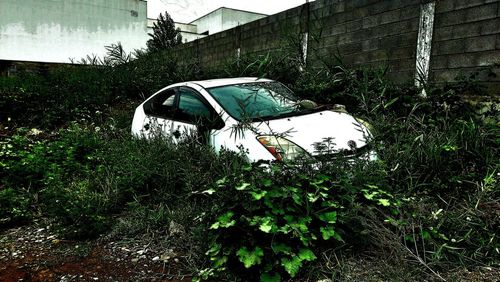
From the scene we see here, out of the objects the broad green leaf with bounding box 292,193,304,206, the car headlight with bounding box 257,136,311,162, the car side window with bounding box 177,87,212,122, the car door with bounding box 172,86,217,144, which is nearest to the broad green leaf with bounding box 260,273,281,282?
the broad green leaf with bounding box 292,193,304,206

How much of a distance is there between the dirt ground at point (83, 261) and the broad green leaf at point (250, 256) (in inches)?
18.1

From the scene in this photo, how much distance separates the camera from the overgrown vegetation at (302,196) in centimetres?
234

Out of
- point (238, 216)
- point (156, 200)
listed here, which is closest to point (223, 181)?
point (238, 216)

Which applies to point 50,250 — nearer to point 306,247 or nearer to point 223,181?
point 223,181

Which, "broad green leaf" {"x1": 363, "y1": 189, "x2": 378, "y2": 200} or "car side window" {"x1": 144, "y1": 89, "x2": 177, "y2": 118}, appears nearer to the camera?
"broad green leaf" {"x1": 363, "y1": 189, "x2": 378, "y2": 200}

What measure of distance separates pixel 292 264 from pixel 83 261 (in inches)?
63.3

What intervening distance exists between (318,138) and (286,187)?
1.03m

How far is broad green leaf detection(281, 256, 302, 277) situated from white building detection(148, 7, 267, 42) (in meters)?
27.9

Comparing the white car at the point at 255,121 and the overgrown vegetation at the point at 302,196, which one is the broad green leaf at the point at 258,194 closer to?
the overgrown vegetation at the point at 302,196

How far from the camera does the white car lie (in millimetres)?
3301

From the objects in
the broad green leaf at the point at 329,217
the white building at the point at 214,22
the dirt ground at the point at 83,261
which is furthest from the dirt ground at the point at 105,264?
the white building at the point at 214,22

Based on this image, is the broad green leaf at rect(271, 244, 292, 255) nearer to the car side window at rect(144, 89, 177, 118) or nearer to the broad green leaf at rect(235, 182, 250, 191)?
the broad green leaf at rect(235, 182, 250, 191)

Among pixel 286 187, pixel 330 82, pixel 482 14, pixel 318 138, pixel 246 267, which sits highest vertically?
pixel 482 14

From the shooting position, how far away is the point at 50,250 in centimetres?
291
